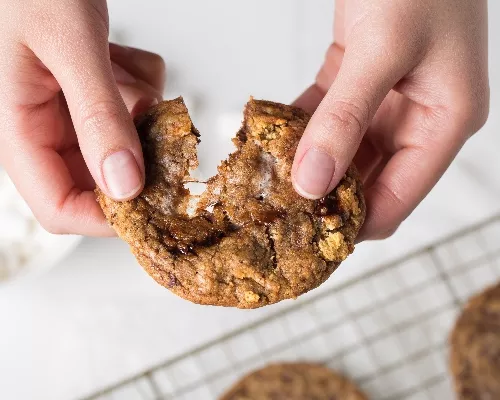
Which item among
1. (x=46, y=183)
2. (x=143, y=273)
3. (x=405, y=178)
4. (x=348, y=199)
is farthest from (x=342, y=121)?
(x=143, y=273)

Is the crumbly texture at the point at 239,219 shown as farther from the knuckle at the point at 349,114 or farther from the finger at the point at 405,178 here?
the finger at the point at 405,178

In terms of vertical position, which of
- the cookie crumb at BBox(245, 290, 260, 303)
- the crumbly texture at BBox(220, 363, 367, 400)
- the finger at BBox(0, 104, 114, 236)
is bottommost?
the crumbly texture at BBox(220, 363, 367, 400)

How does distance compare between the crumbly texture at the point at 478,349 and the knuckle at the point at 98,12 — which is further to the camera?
the crumbly texture at the point at 478,349

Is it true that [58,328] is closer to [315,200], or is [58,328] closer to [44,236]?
[44,236]

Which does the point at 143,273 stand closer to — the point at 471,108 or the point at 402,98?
the point at 402,98

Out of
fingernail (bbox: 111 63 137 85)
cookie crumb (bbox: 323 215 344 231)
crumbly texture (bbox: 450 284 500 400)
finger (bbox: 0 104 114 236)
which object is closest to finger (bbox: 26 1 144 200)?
finger (bbox: 0 104 114 236)

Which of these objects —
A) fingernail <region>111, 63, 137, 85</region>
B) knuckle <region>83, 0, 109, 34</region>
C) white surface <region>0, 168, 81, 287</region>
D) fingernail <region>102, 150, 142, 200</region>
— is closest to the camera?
fingernail <region>102, 150, 142, 200</region>

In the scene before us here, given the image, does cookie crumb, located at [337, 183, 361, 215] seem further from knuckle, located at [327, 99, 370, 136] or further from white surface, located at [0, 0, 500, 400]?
white surface, located at [0, 0, 500, 400]

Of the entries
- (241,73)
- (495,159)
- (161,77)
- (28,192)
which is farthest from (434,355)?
(28,192)

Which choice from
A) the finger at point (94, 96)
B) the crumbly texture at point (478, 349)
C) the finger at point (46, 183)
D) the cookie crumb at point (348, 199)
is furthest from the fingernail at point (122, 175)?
the crumbly texture at point (478, 349)
